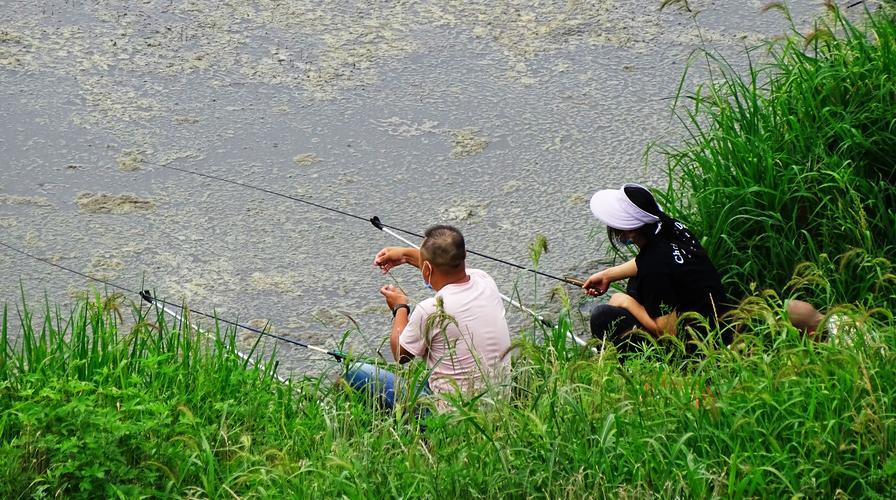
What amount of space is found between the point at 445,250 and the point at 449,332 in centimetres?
29

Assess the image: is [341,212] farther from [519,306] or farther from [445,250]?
[445,250]

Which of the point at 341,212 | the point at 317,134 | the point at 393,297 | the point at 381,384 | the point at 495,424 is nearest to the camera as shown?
the point at 495,424

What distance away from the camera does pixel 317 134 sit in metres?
6.66

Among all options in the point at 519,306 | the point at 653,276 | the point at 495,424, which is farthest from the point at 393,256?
the point at 495,424

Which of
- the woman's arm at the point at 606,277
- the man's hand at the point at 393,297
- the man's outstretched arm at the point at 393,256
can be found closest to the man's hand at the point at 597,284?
the woman's arm at the point at 606,277

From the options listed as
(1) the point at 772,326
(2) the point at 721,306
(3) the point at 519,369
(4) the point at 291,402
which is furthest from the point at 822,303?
(4) the point at 291,402

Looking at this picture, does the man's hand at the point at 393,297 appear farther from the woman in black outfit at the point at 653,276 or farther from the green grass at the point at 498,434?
the woman in black outfit at the point at 653,276

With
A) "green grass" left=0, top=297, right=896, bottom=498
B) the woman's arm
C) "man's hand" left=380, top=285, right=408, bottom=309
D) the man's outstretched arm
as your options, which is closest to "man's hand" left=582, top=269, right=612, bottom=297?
the woman's arm

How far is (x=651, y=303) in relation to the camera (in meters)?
4.80

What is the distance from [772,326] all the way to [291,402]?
1530mm

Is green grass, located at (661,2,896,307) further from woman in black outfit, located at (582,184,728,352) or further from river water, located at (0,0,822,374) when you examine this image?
river water, located at (0,0,822,374)

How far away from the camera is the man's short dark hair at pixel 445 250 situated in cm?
447

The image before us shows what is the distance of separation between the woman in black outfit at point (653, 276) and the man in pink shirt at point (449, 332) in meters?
0.51

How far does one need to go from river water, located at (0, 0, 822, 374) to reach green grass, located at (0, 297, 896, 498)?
1.10 metres
